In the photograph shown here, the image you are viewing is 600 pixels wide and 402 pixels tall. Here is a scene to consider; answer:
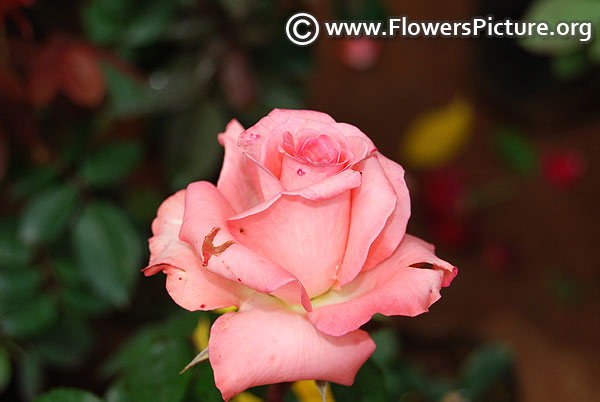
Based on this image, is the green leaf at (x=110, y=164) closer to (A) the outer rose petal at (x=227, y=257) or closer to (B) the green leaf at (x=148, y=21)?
(B) the green leaf at (x=148, y=21)

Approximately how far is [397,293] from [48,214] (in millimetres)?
505

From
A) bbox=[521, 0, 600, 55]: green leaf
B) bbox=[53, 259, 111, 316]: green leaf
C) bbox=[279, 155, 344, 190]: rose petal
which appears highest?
bbox=[521, 0, 600, 55]: green leaf

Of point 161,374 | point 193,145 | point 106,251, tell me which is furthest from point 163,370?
point 193,145

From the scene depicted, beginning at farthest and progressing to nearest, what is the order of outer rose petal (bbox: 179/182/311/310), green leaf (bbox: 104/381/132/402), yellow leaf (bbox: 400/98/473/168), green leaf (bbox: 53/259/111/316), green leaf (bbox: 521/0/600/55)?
yellow leaf (bbox: 400/98/473/168) < green leaf (bbox: 53/259/111/316) < green leaf (bbox: 521/0/600/55) < green leaf (bbox: 104/381/132/402) < outer rose petal (bbox: 179/182/311/310)

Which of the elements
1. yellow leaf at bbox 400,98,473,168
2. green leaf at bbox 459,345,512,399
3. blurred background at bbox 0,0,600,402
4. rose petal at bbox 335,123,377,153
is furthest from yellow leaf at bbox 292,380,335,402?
yellow leaf at bbox 400,98,473,168

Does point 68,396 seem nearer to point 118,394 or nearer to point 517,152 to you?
point 118,394

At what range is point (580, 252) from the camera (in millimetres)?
1426

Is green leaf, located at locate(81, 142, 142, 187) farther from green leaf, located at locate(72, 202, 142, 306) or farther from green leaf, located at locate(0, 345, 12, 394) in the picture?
green leaf, located at locate(0, 345, 12, 394)

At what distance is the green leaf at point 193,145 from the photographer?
2.47 feet

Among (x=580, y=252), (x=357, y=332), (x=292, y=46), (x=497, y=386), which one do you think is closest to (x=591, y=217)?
(x=580, y=252)

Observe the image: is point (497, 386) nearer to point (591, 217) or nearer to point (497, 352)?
point (497, 352)

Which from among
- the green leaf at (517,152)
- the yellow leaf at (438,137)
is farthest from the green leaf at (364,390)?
the green leaf at (517,152)

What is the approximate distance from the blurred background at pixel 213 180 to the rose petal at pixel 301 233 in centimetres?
6

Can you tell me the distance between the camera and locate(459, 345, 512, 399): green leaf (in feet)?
2.29
